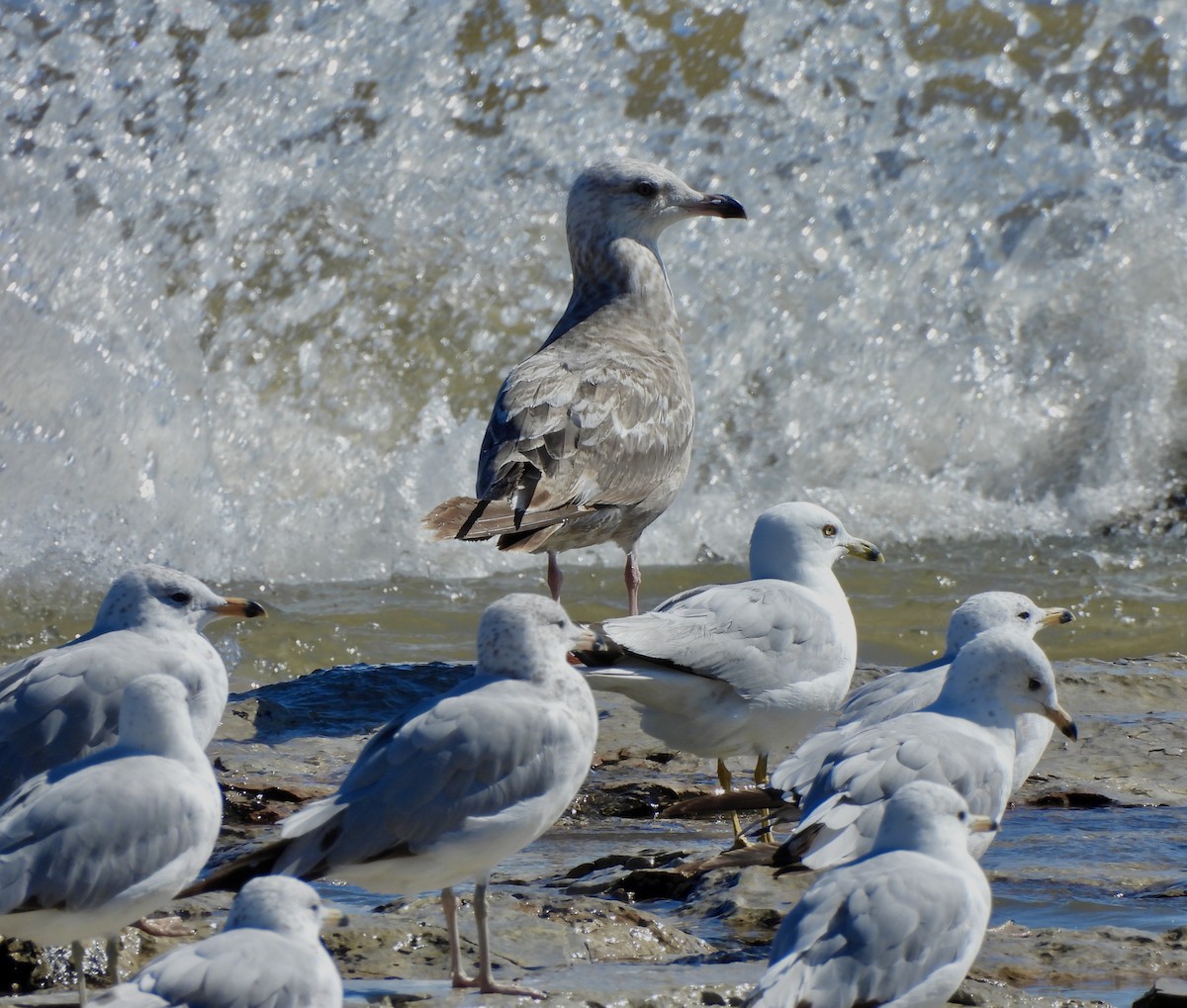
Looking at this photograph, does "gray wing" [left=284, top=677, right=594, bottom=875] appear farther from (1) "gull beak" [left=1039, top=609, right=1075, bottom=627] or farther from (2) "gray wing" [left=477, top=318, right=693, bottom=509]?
(2) "gray wing" [left=477, top=318, right=693, bottom=509]

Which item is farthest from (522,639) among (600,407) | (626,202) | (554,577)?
(626,202)

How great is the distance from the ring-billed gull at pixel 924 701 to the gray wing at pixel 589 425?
→ 205cm

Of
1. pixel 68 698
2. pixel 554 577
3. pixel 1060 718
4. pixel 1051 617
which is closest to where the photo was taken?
pixel 68 698

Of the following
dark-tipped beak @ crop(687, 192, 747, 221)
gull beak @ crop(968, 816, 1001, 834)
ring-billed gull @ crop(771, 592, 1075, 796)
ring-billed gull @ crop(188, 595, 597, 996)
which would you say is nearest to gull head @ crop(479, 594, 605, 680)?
ring-billed gull @ crop(188, 595, 597, 996)

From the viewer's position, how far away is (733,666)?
212 inches

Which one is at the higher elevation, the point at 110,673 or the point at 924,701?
the point at 110,673

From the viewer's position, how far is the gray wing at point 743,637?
17.5 ft

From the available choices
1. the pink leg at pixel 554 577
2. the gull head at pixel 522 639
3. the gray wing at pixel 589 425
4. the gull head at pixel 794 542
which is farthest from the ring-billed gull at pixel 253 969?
the pink leg at pixel 554 577

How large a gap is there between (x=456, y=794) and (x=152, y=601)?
1.23 m

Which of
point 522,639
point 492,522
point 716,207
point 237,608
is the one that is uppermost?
point 716,207

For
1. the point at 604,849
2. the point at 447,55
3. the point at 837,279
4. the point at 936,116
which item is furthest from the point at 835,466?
the point at 604,849

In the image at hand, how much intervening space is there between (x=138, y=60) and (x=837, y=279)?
225 inches

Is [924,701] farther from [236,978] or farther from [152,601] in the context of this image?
[236,978]

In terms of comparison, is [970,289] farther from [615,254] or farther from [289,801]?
[289,801]
